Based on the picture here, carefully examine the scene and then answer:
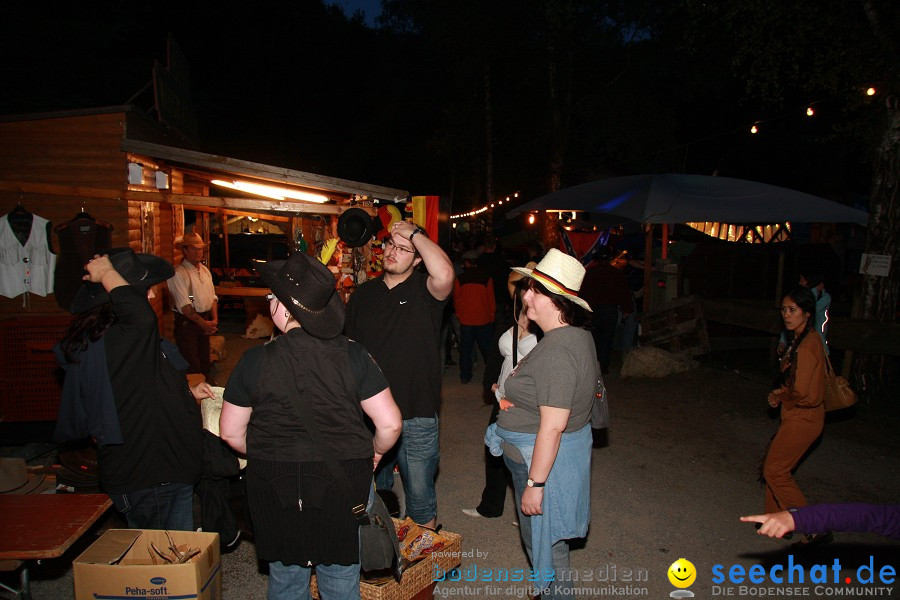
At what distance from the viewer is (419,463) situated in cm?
383

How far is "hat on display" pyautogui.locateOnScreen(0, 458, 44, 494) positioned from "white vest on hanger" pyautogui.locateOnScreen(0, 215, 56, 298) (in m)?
2.55

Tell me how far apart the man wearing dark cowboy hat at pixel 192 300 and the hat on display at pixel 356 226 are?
10.1ft

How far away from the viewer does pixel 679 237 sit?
19.5 meters

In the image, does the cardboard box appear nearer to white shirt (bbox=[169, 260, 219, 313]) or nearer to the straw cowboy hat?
the straw cowboy hat

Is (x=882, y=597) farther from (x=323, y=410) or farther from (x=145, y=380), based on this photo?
(x=145, y=380)

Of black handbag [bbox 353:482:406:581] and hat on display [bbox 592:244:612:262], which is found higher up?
hat on display [bbox 592:244:612:262]

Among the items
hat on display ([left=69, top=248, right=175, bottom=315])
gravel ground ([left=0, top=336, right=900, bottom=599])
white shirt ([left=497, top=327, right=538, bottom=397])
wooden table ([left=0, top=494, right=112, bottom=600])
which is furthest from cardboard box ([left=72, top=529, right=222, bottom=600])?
white shirt ([left=497, top=327, right=538, bottom=397])

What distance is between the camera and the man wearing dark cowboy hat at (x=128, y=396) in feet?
9.82

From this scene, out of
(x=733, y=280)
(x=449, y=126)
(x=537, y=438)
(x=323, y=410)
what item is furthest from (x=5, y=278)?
(x=449, y=126)

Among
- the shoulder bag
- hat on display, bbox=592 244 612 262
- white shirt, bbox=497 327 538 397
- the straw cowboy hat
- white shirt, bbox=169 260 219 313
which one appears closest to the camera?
the straw cowboy hat

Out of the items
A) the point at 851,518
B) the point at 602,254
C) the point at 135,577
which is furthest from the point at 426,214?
the point at 602,254

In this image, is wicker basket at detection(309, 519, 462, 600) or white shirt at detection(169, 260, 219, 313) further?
white shirt at detection(169, 260, 219, 313)

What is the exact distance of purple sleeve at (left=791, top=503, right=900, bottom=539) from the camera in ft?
7.32

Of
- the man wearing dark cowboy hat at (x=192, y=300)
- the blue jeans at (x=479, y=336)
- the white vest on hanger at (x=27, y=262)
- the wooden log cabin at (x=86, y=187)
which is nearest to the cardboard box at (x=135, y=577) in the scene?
the wooden log cabin at (x=86, y=187)
